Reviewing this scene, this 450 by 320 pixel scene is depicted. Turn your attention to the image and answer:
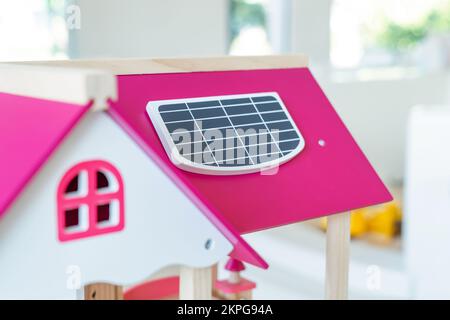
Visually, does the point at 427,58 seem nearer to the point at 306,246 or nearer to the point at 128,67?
the point at 306,246

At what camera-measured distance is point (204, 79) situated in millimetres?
701

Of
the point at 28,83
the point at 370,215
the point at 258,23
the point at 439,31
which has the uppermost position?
the point at 439,31

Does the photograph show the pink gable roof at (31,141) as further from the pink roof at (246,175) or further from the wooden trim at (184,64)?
the wooden trim at (184,64)

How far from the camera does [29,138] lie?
51 cm

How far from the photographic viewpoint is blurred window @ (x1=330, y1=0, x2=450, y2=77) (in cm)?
257

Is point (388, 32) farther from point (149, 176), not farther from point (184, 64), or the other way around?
point (149, 176)

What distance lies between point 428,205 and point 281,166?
0.99 m

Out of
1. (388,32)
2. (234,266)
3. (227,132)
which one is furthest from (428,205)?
(388,32)

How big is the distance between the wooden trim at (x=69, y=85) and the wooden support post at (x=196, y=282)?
0.16 metres

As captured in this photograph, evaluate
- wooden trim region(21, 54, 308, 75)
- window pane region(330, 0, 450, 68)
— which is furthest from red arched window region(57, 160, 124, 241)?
window pane region(330, 0, 450, 68)

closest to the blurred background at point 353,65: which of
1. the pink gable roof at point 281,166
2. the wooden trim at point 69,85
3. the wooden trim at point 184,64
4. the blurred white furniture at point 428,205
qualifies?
the blurred white furniture at point 428,205

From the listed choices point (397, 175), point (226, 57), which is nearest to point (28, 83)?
point (226, 57)

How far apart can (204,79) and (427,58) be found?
2302 millimetres

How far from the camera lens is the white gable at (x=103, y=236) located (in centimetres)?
49
